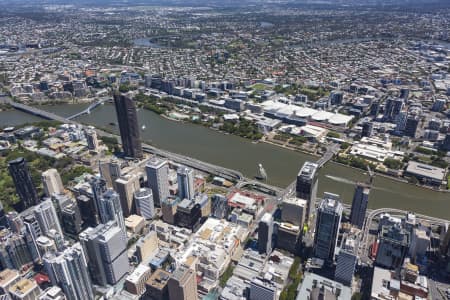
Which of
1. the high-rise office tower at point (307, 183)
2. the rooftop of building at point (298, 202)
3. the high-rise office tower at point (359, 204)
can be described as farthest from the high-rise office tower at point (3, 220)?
the high-rise office tower at point (359, 204)

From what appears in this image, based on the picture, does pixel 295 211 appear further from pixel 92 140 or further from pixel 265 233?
pixel 92 140

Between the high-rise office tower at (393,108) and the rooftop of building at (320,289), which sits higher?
the high-rise office tower at (393,108)

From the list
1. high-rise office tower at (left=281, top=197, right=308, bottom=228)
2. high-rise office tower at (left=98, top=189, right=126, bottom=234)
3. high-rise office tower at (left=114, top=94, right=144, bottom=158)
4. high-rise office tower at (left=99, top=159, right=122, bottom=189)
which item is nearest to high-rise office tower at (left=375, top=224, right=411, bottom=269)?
high-rise office tower at (left=281, top=197, right=308, bottom=228)

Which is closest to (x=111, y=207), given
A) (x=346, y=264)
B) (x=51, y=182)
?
(x=51, y=182)

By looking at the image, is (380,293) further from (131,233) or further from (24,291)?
(24,291)

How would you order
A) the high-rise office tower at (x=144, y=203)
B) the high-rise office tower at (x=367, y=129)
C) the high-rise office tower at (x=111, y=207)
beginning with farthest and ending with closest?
the high-rise office tower at (x=367, y=129) < the high-rise office tower at (x=144, y=203) < the high-rise office tower at (x=111, y=207)

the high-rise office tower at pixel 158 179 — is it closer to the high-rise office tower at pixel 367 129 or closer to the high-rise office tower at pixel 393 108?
the high-rise office tower at pixel 367 129
